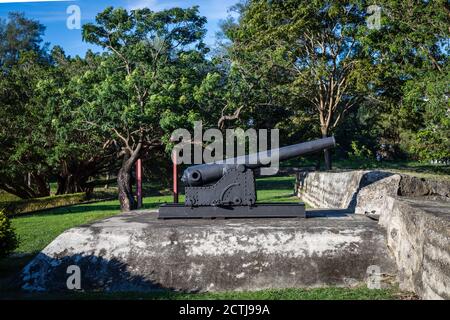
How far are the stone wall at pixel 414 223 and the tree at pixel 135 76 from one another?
797cm

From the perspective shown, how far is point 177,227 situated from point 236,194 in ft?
3.96

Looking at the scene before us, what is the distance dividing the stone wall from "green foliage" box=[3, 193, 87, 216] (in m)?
14.5

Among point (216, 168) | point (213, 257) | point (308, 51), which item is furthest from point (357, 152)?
point (213, 257)

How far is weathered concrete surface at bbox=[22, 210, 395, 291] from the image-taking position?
20.3ft

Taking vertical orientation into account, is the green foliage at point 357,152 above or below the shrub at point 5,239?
above

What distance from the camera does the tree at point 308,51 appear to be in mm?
21047

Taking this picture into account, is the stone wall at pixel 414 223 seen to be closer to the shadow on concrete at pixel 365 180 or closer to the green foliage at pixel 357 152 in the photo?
the shadow on concrete at pixel 365 180

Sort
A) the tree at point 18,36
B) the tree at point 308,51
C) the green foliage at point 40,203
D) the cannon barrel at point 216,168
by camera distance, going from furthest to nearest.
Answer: the tree at point 18,36 → the tree at point 308,51 → the green foliage at point 40,203 → the cannon barrel at point 216,168

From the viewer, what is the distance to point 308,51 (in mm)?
22578

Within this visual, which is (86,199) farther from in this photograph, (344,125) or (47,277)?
(344,125)

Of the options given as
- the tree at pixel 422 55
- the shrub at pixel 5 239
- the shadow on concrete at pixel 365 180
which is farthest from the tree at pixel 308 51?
the shrub at pixel 5 239

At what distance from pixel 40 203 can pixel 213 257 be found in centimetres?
1670
